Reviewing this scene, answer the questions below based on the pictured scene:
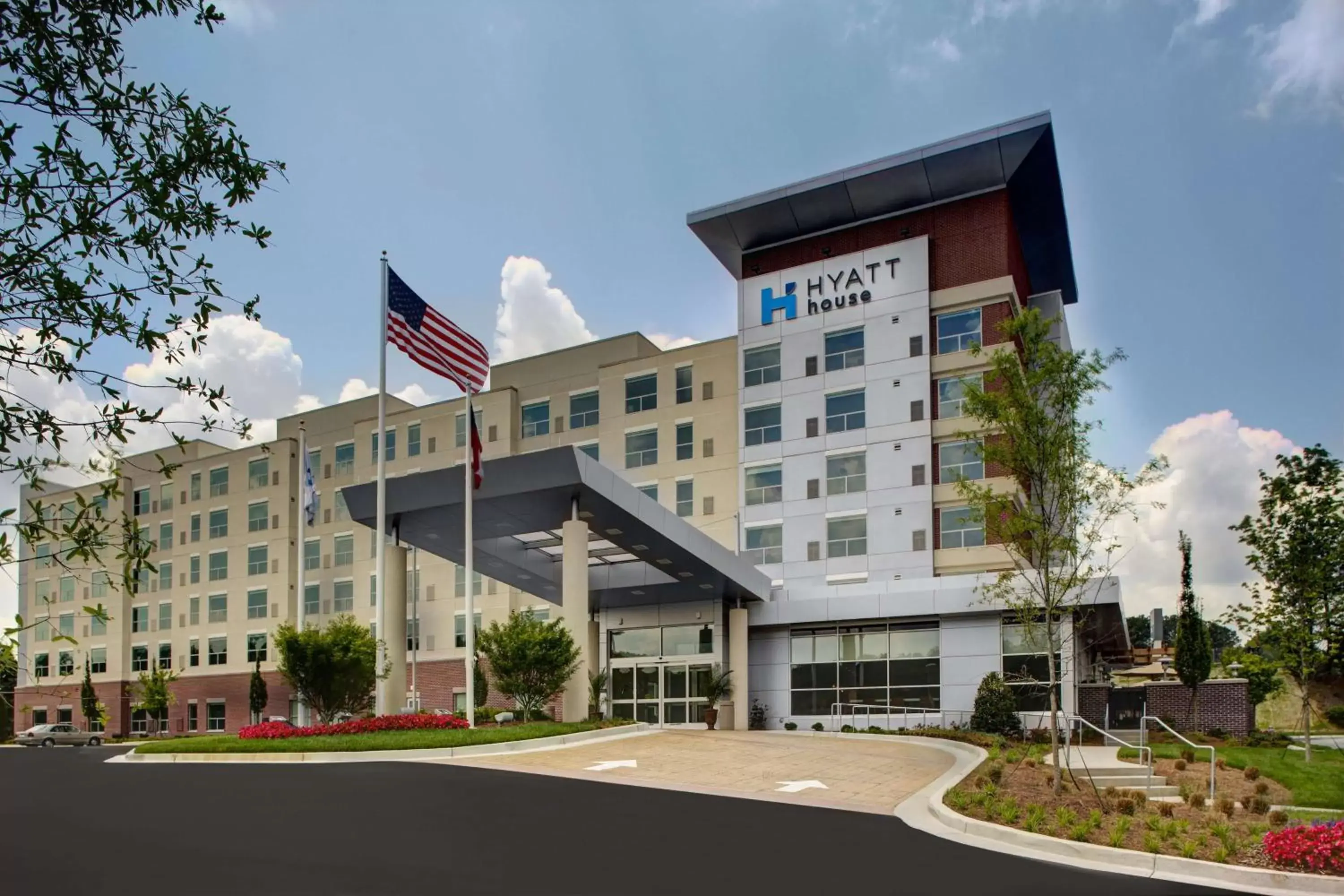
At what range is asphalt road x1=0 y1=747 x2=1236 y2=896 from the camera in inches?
397

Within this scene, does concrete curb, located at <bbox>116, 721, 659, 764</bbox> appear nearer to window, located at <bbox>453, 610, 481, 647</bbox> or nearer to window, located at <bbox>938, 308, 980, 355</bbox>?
window, located at <bbox>938, 308, 980, 355</bbox>

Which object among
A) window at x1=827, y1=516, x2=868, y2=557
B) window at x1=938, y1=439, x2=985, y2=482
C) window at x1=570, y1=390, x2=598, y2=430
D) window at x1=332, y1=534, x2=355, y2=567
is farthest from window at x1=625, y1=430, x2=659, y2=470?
window at x1=332, y1=534, x2=355, y2=567

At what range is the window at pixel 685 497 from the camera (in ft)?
159

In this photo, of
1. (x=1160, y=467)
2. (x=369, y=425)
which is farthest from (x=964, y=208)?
(x=369, y=425)

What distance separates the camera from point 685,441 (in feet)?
162

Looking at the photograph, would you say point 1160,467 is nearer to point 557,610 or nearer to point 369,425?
point 557,610

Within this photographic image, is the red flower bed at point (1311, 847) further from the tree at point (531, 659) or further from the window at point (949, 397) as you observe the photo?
the window at point (949, 397)

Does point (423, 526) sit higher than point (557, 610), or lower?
higher

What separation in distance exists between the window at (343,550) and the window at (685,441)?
20440mm

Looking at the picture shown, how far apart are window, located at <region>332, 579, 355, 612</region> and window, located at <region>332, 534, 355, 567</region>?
0.96 metres

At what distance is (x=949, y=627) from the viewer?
3628cm

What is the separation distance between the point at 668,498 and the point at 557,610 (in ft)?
25.1

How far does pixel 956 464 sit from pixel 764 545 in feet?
27.0

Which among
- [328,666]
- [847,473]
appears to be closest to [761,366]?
[847,473]
